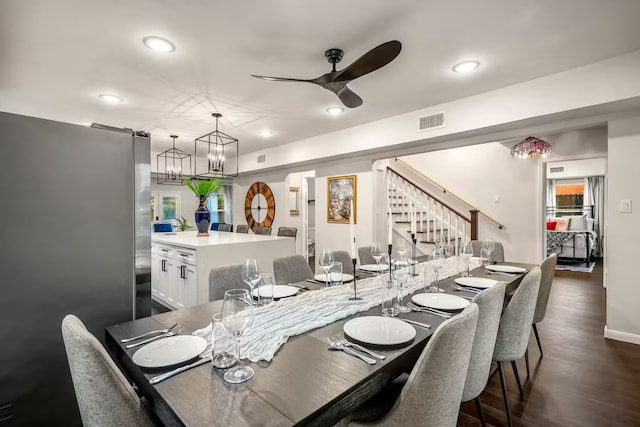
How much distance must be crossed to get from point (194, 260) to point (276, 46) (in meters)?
2.25

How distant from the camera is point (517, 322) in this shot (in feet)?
5.68

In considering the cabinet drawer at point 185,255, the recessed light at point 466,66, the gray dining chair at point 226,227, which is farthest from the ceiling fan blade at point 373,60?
the gray dining chair at point 226,227

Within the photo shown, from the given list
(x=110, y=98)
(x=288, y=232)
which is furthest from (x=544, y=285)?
(x=110, y=98)

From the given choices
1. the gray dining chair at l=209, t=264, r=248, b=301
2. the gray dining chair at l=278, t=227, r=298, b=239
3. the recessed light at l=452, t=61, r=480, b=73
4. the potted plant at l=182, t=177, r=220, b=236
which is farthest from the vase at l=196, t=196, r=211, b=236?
the recessed light at l=452, t=61, r=480, b=73

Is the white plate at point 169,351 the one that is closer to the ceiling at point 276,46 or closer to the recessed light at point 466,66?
the ceiling at point 276,46

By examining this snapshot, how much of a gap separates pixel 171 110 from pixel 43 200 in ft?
8.80

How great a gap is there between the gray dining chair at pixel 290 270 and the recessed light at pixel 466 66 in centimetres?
215

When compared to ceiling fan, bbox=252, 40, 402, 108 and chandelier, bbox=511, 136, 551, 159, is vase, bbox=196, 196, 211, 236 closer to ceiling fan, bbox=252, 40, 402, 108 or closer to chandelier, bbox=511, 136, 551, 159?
ceiling fan, bbox=252, 40, 402, 108

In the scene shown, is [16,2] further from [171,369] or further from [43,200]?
[171,369]

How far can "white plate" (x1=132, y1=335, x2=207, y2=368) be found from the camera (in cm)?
105

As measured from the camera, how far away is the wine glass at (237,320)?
0.98 metres

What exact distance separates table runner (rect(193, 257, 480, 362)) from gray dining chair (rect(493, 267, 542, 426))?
49 centimetres

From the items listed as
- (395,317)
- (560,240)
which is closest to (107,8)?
(395,317)

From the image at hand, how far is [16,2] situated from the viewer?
1.84 m
